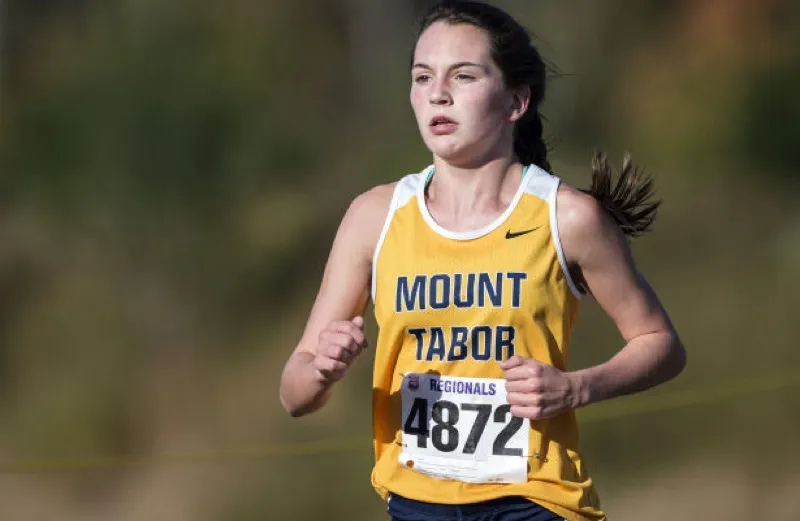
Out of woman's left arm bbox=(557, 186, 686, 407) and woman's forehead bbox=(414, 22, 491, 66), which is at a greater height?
woman's forehead bbox=(414, 22, 491, 66)

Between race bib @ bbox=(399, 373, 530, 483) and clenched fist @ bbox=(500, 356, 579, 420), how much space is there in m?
0.11

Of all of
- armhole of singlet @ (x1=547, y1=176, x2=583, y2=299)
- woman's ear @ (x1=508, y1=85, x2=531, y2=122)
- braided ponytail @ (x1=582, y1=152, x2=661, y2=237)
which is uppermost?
woman's ear @ (x1=508, y1=85, x2=531, y2=122)

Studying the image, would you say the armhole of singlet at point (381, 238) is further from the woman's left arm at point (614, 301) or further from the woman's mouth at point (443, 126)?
the woman's left arm at point (614, 301)

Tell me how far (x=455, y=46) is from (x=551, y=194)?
34cm

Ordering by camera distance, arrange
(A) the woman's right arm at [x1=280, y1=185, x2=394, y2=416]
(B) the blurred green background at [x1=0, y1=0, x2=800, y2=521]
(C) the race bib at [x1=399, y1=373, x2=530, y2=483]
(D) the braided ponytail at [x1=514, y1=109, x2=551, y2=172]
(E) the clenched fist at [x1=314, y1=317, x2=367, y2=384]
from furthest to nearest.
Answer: (B) the blurred green background at [x1=0, y1=0, x2=800, y2=521] → (D) the braided ponytail at [x1=514, y1=109, x2=551, y2=172] → (A) the woman's right arm at [x1=280, y1=185, x2=394, y2=416] → (C) the race bib at [x1=399, y1=373, x2=530, y2=483] → (E) the clenched fist at [x1=314, y1=317, x2=367, y2=384]

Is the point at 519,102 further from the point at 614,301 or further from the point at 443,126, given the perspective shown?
the point at 614,301

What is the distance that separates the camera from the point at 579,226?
105 inches

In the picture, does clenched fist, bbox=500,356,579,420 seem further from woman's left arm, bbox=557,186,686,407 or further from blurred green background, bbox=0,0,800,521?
blurred green background, bbox=0,0,800,521

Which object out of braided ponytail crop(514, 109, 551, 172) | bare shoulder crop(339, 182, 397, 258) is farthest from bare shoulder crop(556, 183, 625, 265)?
bare shoulder crop(339, 182, 397, 258)

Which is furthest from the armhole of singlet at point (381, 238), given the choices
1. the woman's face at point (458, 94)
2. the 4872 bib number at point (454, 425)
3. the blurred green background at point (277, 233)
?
the blurred green background at point (277, 233)

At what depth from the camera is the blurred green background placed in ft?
19.0

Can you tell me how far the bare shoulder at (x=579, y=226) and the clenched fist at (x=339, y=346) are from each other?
444 millimetres

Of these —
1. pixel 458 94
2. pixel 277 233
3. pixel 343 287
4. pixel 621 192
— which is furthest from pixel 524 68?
pixel 277 233

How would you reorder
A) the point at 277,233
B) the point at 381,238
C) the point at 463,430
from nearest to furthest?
1. the point at 463,430
2. the point at 381,238
3. the point at 277,233
